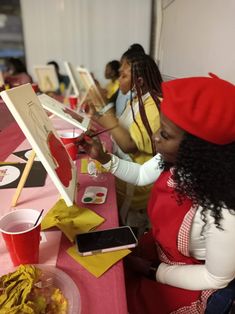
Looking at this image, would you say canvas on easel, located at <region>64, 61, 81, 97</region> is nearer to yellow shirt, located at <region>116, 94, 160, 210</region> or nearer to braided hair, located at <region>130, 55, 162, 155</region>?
braided hair, located at <region>130, 55, 162, 155</region>

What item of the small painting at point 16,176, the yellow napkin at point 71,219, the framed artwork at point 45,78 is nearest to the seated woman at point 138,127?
the small painting at point 16,176

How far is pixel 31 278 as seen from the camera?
0.63m

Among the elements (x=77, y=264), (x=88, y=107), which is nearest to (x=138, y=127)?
(x=77, y=264)

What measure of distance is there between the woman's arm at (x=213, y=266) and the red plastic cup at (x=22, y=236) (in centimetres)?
42

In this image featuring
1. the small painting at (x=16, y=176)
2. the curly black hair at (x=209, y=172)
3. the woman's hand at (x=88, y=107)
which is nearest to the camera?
the curly black hair at (x=209, y=172)

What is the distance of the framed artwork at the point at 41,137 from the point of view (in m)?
0.74

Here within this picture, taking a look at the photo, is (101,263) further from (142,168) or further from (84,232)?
(142,168)

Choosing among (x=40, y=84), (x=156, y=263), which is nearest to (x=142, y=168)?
(x=156, y=263)

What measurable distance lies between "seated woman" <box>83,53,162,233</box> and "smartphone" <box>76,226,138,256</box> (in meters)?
0.63

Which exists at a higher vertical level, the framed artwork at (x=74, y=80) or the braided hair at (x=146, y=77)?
the braided hair at (x=146, y=77)

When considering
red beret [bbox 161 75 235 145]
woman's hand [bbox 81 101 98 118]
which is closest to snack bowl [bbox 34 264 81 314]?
red beret [bbox 161 75 235 145]

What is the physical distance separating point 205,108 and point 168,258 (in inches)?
20.5

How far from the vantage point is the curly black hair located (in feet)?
2.41

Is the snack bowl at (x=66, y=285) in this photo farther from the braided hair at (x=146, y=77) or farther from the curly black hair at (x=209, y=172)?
the braided hair at (x=146, y=77)
